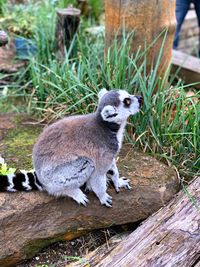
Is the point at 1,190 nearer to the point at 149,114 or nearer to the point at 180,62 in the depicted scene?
the point at 149,114

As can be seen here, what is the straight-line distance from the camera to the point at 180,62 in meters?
5.73

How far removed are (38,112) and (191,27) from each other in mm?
4298

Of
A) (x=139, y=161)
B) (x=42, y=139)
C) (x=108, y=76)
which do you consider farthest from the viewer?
(x=108, y=76)

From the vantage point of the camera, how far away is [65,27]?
18.1 ft

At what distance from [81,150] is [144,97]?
41.5 inches

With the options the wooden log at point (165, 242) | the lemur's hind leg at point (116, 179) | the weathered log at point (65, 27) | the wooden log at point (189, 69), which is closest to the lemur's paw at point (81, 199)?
the lemur's hind leg at point (116, 179)

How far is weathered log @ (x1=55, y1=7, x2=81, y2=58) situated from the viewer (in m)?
5.49

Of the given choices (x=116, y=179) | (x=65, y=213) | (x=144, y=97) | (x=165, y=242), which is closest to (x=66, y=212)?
(x=65, y=213)

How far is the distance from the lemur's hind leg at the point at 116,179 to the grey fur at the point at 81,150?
185mm

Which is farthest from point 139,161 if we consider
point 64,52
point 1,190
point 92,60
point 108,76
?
point 64,52

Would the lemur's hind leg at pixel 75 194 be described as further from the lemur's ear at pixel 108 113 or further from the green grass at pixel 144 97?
the green grass at pixel 144 97

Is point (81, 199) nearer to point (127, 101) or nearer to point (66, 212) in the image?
point (66, 212)

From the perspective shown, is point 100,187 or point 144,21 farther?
point 144,21

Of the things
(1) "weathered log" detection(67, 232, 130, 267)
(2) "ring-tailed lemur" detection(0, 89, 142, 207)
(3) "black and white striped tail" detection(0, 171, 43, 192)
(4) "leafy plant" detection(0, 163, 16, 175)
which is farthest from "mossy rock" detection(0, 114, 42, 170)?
(1) "weathered log" detection(67, 232, 130, 267)
